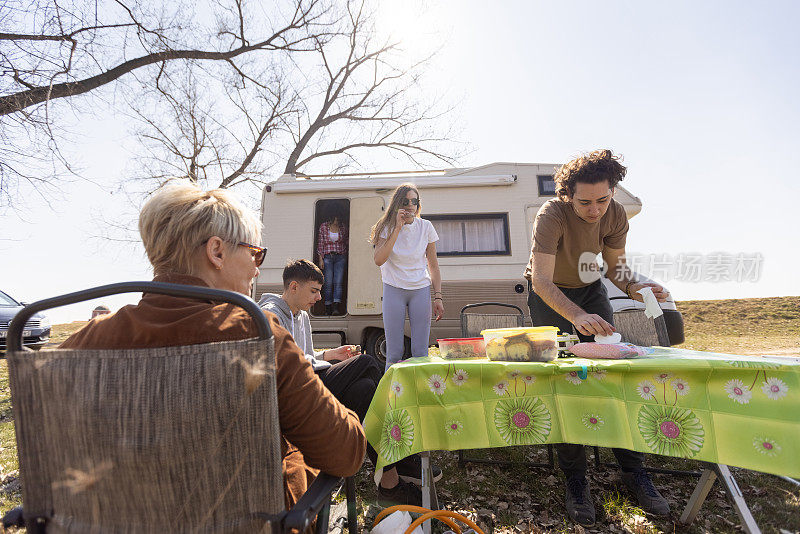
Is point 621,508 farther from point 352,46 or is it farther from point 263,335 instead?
point 352,46

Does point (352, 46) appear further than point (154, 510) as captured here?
Yes

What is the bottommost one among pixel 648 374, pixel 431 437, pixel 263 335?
pixel 431 437

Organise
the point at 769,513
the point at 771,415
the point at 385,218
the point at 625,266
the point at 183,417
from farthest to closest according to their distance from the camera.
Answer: the point at 385,218 < the point at 625,266 < the point at 769,513 < the point at 771,415 < the point at 183,417

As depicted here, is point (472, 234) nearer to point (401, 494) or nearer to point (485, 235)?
point (485, 235)

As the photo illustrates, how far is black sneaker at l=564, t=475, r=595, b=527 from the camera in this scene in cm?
215

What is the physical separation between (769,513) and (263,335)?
253cm

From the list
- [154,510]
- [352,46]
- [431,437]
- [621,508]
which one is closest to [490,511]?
[621,508]

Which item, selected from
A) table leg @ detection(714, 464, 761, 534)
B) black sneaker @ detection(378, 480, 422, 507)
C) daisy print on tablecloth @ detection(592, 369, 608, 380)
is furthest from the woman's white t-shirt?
table leg @ detection(714, 464, 761, 534)

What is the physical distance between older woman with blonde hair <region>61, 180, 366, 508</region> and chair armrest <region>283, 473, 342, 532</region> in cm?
3

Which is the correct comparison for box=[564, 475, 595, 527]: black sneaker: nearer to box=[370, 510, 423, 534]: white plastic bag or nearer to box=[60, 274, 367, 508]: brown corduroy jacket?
box=[370, 510, 423, 534]: white plastic bag

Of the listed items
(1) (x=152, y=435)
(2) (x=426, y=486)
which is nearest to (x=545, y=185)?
(2) (x=426, y=486)

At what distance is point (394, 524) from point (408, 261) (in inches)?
84.0

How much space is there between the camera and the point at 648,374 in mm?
1541

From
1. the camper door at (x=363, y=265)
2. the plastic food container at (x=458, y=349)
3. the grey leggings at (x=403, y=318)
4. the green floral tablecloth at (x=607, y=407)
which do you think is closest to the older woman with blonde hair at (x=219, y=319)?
the green floral tablecloth at (x=607, y=407)
